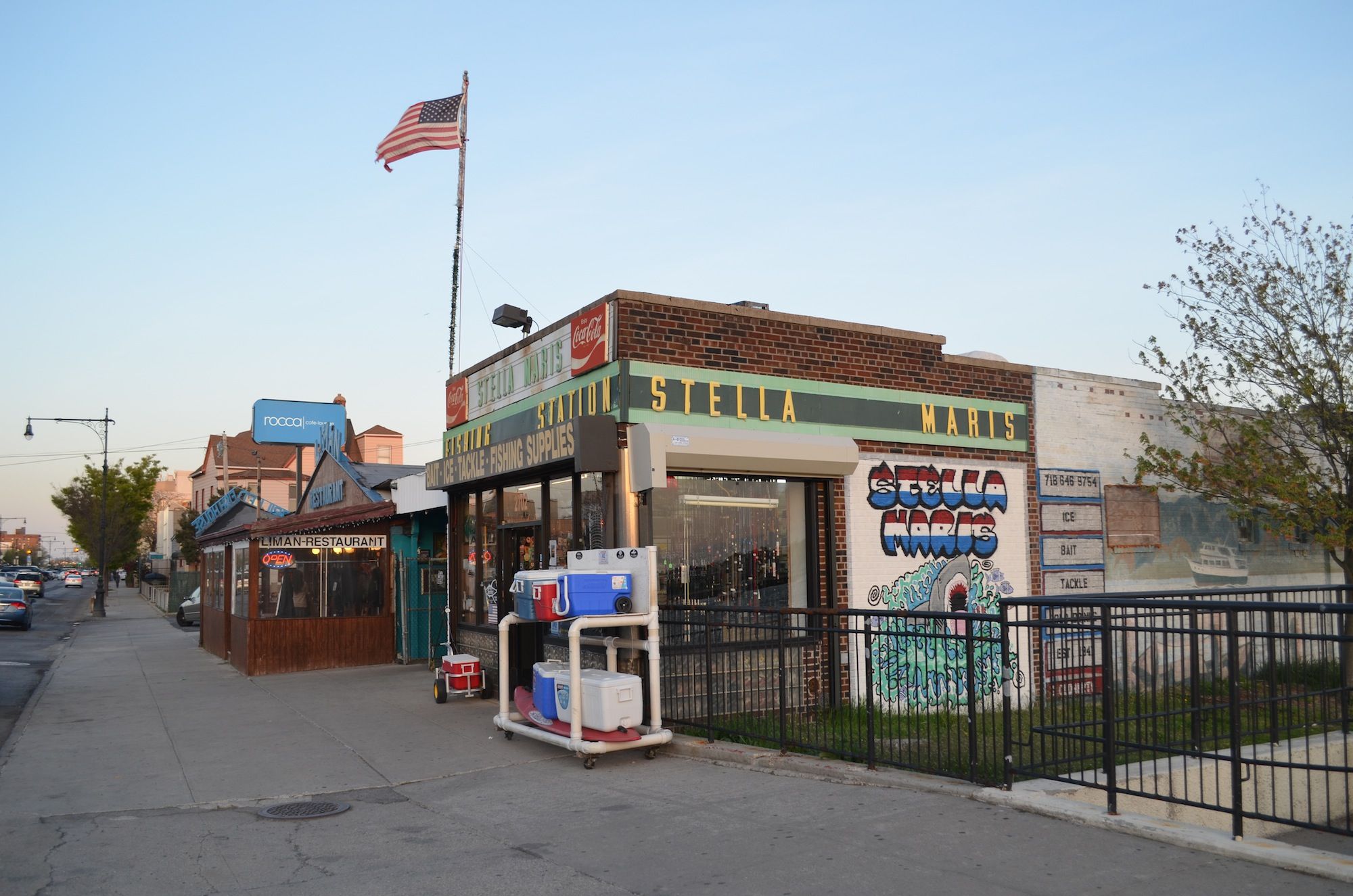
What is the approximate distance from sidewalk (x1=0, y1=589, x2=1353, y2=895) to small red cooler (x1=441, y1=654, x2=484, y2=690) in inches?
64.5

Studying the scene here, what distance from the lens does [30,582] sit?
56250mm

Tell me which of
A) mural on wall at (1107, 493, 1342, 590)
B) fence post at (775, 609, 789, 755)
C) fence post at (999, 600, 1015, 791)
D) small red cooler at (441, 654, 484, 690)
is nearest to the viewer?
fence post at (999, 600, 1015, 791)

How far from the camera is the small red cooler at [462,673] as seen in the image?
13.8m

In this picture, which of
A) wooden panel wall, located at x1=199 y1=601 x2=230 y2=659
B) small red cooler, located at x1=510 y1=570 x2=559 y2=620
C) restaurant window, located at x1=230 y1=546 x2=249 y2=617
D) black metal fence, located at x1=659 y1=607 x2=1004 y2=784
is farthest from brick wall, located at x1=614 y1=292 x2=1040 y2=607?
wooden panel wall, located at x1=199 y1=601 x2=230 y2=659

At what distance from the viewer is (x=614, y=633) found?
36.3 ft

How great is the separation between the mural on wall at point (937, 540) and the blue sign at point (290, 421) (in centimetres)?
2140

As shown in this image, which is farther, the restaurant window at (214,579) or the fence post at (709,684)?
the restaurant window at (214,579)

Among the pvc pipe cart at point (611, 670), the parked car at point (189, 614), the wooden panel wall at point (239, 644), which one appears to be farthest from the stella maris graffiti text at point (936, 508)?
the parked car at point (189, 614)

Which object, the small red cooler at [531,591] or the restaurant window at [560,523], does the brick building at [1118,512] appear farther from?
the small red cooler at [531,591]

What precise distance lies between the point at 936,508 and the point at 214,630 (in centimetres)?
Answer: 1681

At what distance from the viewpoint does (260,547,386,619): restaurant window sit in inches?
727

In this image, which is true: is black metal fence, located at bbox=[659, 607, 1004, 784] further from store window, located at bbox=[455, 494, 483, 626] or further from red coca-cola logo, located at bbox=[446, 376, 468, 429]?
red coca-cola logo, located at bbox=[446, 376, 468, 429]

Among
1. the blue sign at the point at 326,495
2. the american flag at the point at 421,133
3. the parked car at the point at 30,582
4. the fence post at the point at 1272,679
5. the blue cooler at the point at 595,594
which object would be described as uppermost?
the american flag at the point at 421,133

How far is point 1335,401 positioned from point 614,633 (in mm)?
10947
